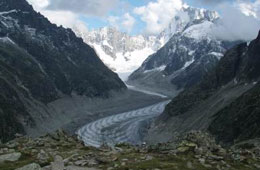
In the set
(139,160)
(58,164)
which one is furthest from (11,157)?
(139,160)

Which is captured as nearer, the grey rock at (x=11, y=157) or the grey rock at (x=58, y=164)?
the grey rock at (x=58, y=164)

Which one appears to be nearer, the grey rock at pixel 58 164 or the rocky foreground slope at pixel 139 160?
the grey rock at pixel 58 164

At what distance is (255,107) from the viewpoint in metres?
190

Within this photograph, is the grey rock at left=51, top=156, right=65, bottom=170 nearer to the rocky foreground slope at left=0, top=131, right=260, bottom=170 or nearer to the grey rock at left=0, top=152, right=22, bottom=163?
the rocky foreground slope at left=0, top=131, right=260, bottom=170

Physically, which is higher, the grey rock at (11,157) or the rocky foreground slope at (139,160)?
the grey rock at (11,157)

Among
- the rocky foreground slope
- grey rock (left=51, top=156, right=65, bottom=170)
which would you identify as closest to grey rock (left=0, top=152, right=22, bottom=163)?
the rocky foreground slope

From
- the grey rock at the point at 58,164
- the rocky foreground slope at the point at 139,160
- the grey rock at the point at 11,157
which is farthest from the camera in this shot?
the grey rock at the point at 11,157

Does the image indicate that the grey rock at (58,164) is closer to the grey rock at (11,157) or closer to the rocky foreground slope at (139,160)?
the rocky foreground slope at (139,160)

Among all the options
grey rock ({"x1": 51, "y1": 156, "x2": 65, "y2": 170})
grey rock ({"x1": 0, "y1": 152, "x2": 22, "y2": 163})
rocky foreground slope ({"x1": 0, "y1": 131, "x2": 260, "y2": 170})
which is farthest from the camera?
grey rock ({"x1": 0, "y1": 152, "x2": 22, "y2": 163})

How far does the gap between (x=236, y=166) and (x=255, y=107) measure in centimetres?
15467

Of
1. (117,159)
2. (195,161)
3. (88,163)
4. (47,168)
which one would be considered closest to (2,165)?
(47,168)

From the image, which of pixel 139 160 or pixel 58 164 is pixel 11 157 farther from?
pixel 139 160

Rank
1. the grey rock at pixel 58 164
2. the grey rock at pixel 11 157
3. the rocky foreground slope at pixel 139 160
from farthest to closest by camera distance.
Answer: the grey rock at pixel 11 157 → the rocky foreground slope at pixel 139 160 → the grey rock at pixel 58 164

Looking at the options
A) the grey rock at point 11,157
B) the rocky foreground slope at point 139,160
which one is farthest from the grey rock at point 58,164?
the grey rock at point 11,157
